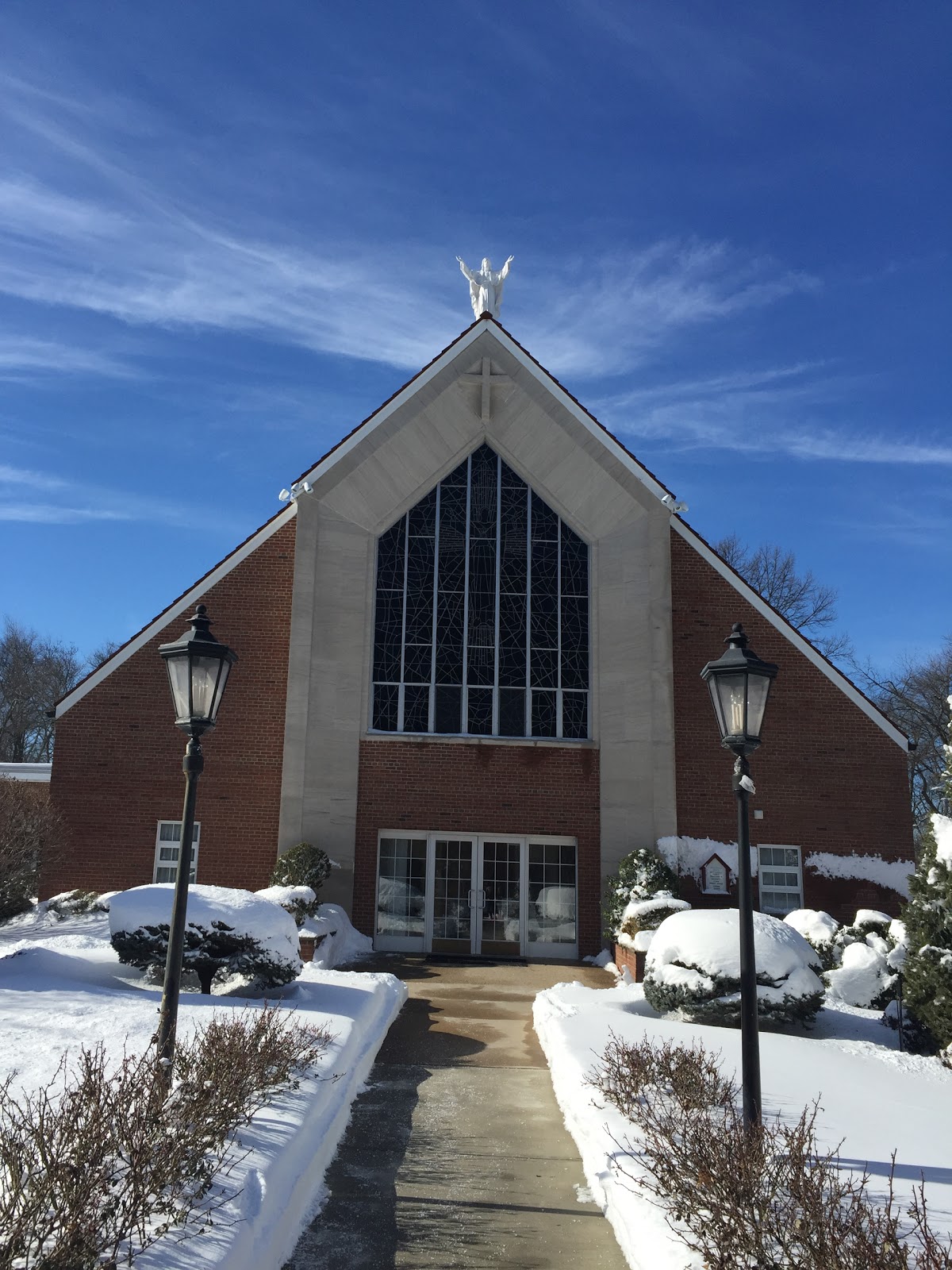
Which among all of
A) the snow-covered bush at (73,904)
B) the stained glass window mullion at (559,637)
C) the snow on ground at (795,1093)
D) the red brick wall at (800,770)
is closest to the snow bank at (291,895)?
the snow-covered bush at (73,904)

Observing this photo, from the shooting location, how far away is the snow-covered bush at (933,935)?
998 centimetres

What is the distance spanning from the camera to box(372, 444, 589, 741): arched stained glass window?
64.5 ft

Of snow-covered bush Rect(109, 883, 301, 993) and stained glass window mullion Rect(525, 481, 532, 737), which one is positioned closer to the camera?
snow-covered bush Rect(109, 883, 301, 993)

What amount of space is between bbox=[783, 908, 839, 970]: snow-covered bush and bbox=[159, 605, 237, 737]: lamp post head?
9.68m

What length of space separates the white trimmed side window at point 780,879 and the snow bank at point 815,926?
3100 mm

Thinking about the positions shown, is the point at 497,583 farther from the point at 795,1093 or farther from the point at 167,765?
the point at 795,1093

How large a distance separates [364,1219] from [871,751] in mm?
16035

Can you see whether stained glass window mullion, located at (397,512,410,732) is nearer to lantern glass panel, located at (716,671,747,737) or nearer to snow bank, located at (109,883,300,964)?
snow bank, located at (109,883,300,964)

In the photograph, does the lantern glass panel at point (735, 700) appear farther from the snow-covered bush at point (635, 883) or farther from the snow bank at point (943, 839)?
the snow-covered bush at point (635, 883)

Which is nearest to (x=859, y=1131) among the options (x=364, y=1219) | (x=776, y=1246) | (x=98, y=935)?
(x=776, y=1246)

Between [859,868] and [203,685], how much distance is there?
50.2 feet

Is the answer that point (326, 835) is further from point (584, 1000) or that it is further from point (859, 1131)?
point (859, 1131)

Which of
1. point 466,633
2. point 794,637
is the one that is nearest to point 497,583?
point 466,633

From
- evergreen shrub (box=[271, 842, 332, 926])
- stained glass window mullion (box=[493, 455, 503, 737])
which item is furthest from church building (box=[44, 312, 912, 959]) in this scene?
evergreen shrub (box=[271, 842, 332, 926])
